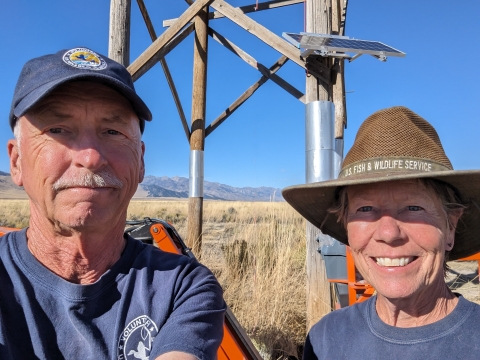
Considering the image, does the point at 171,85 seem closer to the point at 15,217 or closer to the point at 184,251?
the point at 184,251

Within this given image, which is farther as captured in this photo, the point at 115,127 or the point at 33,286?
the point at 115,127

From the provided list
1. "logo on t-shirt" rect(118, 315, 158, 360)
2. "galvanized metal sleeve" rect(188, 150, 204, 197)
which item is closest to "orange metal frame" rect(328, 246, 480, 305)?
"logo on t-shirt" rect(118, 315, 158, 360)

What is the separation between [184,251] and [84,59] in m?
1.46

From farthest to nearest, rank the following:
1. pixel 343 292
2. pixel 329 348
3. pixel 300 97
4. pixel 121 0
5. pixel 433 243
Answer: pixel 300 97, pixel 121 0, pixel 343 292, pixel 329 348, pixel 433 243

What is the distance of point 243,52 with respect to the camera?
19.5ft

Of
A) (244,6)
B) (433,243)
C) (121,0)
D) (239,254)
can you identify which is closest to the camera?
(433,243)

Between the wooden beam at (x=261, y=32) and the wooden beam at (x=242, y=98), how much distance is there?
1.36 m

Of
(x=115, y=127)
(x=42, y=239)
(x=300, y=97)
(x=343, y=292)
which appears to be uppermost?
(x=300, y=97)

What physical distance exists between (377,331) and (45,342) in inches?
41.3

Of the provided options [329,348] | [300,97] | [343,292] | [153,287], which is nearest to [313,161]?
[343,292]

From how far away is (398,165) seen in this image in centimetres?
137

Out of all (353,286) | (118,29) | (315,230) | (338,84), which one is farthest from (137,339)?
(338,84)

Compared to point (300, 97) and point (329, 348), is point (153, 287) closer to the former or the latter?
point (329, 348)

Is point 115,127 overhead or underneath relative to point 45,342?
overhead
